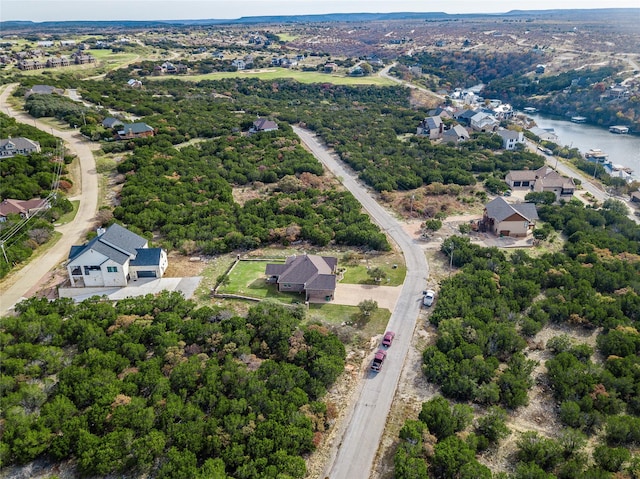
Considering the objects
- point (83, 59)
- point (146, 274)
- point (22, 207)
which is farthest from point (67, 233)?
point (83, 59)

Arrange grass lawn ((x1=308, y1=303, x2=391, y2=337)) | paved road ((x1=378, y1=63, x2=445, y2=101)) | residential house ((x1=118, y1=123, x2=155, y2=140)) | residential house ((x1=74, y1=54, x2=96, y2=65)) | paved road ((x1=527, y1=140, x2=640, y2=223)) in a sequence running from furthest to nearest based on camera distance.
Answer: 1. residential house ((x1=74, y1=54, x2=96, y2=65))
2. paved road ((x1=378, y1=63, x2=445, y2=101))
3. residential house ((x1=118, y1=123, x2=155, y2=140))
4. paved road ((x1=527, y1=140, x2=640, y2=223))
5. grass lawn ((x1=308, y1=303, x2=391, y2=337))

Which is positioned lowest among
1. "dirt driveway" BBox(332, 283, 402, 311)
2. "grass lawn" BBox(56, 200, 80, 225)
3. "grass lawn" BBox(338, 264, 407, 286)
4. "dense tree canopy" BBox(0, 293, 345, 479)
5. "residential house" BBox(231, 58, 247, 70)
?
"dirt driveway" BBox(332, 283, 402, 311)

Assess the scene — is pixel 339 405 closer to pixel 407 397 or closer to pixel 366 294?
pixel 407 397

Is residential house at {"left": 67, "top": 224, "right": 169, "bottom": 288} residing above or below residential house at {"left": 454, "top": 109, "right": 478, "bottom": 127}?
below

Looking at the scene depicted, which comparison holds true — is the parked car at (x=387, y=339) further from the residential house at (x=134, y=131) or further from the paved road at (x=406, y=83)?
the paved road at (x=406, y=83)

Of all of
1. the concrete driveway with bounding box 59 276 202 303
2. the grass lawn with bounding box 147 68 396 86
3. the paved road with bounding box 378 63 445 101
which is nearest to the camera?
the concrete driveway with bounding box 59 276 202 303

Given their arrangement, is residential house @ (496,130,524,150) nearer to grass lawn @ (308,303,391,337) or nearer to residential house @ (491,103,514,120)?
residential house @ (491,103,514,120)

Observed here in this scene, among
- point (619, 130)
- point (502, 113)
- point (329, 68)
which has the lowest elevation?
point (619, 130)

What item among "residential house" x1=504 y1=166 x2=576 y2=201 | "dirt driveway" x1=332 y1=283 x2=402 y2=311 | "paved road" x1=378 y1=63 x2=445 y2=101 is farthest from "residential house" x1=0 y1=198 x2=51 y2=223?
"paved road" x1=378 y1=63 x2=445 y2=101
